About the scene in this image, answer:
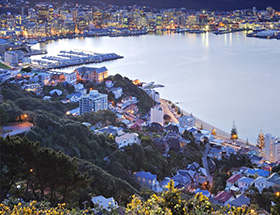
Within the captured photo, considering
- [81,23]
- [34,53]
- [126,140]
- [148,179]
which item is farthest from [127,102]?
[81,23]

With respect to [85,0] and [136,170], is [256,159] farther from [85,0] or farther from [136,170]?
[85,0]

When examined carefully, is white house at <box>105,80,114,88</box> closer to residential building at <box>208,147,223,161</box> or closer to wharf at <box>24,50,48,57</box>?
residential building at <box>208,147,223,161</box>

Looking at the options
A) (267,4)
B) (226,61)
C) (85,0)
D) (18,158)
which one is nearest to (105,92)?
(18,158)

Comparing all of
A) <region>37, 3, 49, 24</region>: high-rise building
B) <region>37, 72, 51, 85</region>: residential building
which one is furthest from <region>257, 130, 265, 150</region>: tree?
<region>37, 3, 49, 24</region>: high-rise building

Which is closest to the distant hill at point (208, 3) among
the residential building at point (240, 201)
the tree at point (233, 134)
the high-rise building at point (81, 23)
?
the high-rise building at point (81, 23)

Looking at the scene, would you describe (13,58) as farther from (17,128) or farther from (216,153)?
(17,128)

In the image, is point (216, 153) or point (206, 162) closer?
point (206, 162)
